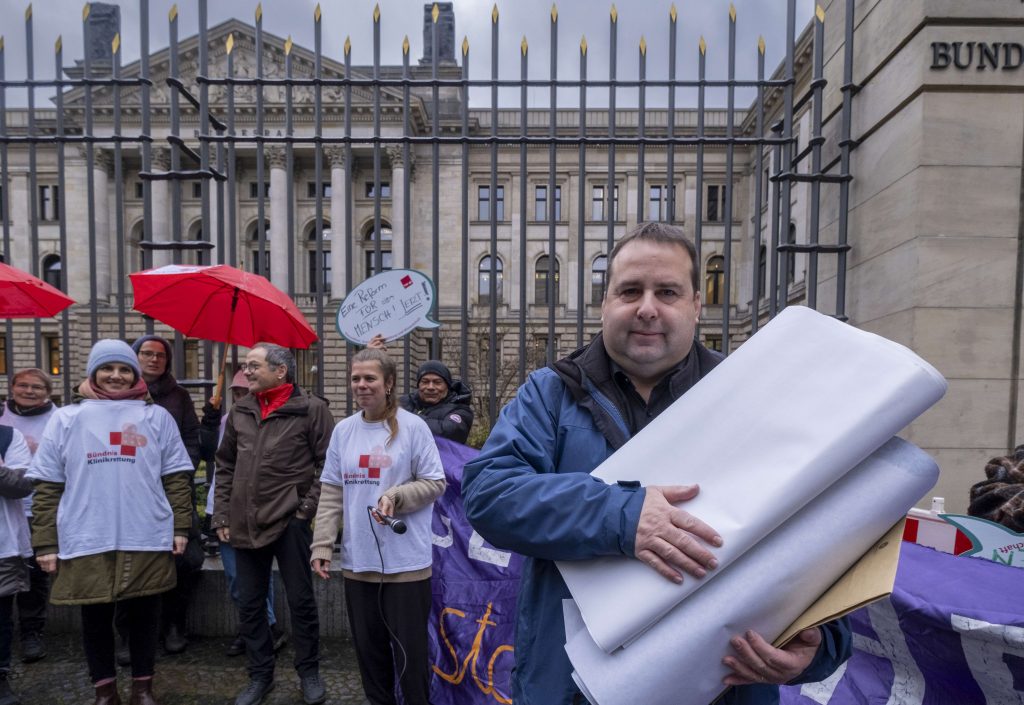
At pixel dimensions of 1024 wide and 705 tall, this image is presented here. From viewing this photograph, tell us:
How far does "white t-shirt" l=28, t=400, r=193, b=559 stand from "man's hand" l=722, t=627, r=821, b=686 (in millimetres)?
3227

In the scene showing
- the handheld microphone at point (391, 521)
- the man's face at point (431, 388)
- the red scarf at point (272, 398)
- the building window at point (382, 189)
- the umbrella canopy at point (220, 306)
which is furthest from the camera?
the building window at point (382, 189)

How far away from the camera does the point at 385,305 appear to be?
391 cm

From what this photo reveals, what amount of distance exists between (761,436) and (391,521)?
2079 mm

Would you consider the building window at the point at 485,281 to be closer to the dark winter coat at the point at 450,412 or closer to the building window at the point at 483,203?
the building window at the point at 483,203

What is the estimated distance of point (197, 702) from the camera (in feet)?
11.0

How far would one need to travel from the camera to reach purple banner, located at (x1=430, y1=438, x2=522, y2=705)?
3117 mm

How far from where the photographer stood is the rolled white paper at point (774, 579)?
3.56 feet

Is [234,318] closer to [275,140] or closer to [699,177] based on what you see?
[275,140]

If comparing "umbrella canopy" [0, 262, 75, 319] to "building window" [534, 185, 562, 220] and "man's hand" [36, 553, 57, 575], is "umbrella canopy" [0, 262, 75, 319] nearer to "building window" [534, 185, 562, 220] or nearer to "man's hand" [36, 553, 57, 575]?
"man's hand" [36, 553, 57, 575]

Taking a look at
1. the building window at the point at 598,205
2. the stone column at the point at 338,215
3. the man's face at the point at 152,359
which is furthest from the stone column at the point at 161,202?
the man's face at the point at 152,359

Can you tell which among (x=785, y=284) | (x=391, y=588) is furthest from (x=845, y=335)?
(x=785, y=284)

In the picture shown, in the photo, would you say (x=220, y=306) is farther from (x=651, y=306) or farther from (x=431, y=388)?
(x=651, y=306)

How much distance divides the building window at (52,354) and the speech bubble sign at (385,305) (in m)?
26.8

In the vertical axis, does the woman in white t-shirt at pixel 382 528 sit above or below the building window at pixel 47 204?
below
